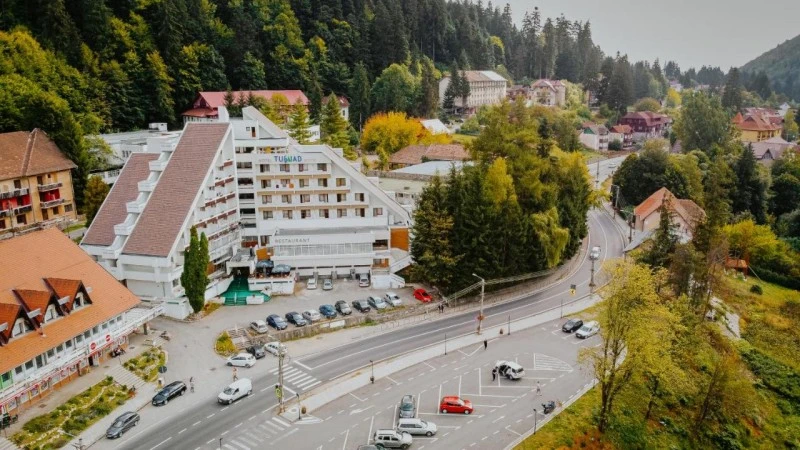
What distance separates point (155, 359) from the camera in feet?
168

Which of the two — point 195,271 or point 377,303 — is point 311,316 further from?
point 195,271

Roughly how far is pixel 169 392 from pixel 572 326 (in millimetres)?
36120

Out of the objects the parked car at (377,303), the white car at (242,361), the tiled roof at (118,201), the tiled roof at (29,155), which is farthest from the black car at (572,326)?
the tiled roof at (29,155)

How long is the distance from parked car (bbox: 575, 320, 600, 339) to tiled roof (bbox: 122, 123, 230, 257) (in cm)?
4003

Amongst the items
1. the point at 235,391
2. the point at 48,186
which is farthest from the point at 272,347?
the point at 48,186

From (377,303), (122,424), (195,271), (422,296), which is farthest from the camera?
(422,296)

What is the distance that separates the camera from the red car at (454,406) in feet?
147

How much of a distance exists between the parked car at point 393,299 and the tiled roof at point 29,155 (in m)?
44.7

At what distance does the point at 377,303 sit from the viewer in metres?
62.8

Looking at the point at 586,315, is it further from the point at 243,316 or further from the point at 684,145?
the point at 684,145

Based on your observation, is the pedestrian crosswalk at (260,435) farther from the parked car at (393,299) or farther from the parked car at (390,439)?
the parked car at (393,299)

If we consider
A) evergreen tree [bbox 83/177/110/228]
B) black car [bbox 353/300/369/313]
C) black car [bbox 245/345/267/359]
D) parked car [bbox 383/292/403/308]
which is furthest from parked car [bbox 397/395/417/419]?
evergreen tree [bbox 83/177/110/228]

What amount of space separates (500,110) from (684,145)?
8600cm

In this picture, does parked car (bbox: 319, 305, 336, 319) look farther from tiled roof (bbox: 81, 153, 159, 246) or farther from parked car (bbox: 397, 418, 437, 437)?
tiled roof (bbox: 81, 153, 159, 246)
